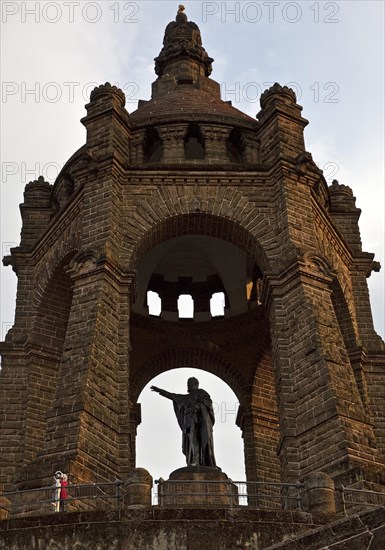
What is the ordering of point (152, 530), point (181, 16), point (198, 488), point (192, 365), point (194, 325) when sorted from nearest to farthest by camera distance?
A: 1. point (152, 530)
2. point (198, 488)
3. point (192, 365)
4. point (194, 325)
5. point (181, 16)

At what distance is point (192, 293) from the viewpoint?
28.5 meters

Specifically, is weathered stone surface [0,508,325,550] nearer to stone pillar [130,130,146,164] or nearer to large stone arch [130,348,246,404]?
stone pillar [130,130,146,164]

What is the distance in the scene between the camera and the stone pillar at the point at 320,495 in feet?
44.0

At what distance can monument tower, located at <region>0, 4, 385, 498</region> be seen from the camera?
56.3 feet

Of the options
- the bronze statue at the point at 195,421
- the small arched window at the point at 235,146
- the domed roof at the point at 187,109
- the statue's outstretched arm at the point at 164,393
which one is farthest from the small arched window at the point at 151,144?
the bronze statue at the point at 195,421

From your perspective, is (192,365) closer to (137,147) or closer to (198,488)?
(137,147)

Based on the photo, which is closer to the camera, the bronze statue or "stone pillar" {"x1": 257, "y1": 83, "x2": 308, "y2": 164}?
the bronze statue

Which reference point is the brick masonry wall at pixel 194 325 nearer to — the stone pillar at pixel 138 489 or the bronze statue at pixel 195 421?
the bronze statue at pixel 195 421

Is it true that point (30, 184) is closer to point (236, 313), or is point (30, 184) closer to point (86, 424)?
point (236, 313)

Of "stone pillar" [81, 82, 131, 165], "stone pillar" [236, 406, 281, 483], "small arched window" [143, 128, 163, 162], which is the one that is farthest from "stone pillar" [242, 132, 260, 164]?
"stone pillar" [236, 406, 281, 483]

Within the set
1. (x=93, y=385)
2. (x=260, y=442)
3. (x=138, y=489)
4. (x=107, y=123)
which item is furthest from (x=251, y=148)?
(x=138, y=489)

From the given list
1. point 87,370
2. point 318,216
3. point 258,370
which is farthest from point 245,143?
point 87,370

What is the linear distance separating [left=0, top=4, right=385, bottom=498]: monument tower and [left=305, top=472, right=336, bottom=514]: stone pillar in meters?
2.16

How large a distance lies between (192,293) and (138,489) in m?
15.3
